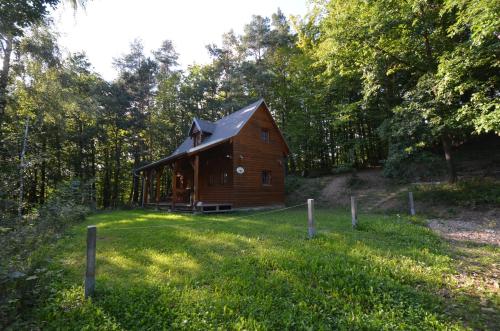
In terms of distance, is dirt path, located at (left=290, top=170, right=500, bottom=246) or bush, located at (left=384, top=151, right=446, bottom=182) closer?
dirt path, located at (left=290, top=170, right=500, bottom=246)

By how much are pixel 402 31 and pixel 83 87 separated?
26.9 metres

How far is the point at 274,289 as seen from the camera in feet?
12.6

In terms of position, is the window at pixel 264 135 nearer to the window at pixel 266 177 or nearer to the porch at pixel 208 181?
the window at pixel 266 177

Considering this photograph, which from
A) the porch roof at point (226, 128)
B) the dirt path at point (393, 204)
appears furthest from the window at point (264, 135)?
the dirt path at point (393, 204)

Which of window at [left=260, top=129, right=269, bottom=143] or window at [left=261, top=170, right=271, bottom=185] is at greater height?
window at [left=260, top=129, right=269, bottom=143]

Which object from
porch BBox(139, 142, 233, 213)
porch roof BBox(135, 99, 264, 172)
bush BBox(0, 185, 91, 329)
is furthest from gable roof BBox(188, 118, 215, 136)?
bush BBox(0, 185, 91, 329)

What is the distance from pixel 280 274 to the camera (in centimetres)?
427

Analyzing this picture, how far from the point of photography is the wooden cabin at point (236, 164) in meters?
15.5

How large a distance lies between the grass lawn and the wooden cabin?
9341 mm

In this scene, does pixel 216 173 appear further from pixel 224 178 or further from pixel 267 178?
pixel 267 178

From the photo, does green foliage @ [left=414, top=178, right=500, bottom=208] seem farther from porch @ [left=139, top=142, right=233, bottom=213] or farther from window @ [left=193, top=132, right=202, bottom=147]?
window @ [left=193, top=132, right=202, bottom=147]

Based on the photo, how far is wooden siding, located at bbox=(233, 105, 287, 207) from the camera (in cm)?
1575

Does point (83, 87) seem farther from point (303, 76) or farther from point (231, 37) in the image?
point (303, 76)

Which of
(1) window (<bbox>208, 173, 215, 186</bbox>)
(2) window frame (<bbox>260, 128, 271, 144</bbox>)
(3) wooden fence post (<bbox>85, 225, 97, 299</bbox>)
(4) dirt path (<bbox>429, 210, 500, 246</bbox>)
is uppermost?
(2) window frame (<bbox>260, 128, 271, 144</bbox>)
